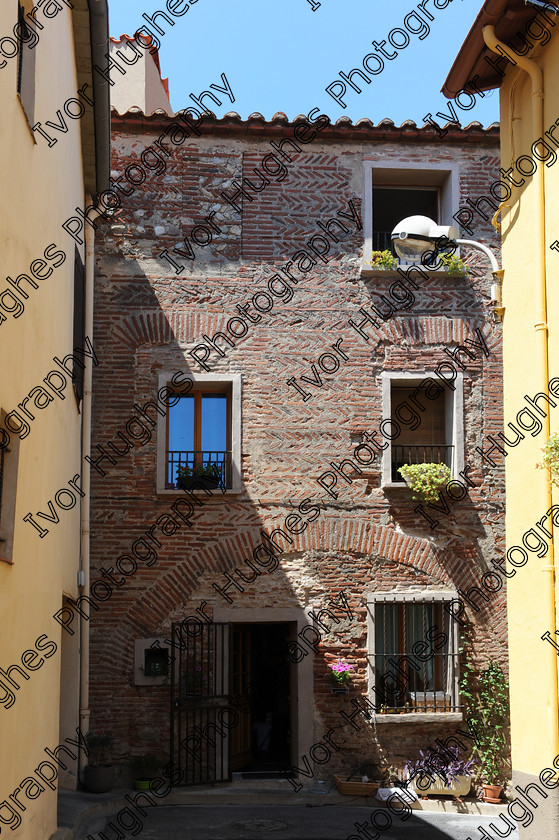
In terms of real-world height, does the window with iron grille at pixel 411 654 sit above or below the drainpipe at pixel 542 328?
below

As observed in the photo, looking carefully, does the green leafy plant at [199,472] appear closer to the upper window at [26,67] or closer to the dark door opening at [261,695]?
the dark door opening at [261,695]

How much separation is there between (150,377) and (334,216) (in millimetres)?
3360

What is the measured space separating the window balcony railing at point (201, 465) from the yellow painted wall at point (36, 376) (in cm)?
280

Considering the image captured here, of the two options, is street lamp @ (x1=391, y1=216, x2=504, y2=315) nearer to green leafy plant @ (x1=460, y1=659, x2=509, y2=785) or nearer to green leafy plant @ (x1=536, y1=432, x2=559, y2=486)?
green leafy plant @ (x1=536, y1=432, x2=559, y2=486)

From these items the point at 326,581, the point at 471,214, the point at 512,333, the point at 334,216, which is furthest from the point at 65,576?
the point at 471,214

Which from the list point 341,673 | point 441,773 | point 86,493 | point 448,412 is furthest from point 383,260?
point 441,773

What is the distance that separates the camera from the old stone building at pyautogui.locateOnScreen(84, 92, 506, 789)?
12.2 meters

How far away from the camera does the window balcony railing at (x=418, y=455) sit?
42.4 feet

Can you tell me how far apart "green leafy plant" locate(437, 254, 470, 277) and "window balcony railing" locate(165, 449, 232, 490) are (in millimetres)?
3873

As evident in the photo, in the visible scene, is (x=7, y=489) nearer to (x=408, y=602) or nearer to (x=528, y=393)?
(x=528, y=393)

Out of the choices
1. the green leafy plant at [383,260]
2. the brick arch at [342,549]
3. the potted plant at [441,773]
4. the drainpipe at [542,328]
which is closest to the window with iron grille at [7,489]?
the drainpipe at [542,328]

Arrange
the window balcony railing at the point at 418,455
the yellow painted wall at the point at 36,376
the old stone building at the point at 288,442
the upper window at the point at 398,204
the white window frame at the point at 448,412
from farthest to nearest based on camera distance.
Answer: the upper window at the point at 398,204 → the window balcony railing at the point at 418,455 → the white window frame at the point at 448,412 → the old stone building at the point at 288,442 → the yellow painted wall at the point at 36,376

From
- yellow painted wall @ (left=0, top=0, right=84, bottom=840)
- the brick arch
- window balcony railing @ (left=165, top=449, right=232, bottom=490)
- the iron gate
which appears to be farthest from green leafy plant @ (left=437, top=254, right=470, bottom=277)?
the iron gate

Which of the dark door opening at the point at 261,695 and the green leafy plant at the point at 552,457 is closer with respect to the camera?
the green leafy plant at the point at 552,457
